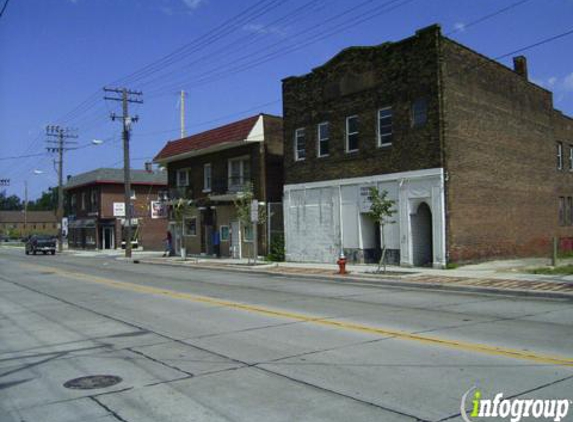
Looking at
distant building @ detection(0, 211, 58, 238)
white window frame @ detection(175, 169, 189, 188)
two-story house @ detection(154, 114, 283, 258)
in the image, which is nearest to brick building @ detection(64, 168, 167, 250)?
white window frame @ detection(175, 169, 189, 188)

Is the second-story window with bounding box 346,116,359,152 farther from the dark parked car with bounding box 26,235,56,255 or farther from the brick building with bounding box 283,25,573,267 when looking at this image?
the dark parked car with bounding box 26,235,56,255

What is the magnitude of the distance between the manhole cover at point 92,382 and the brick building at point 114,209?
5041cm

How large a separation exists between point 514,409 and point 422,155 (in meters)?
18.6

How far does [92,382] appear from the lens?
23.1ft

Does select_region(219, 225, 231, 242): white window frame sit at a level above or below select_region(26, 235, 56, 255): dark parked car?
above

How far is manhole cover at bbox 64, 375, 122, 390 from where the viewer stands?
6877 mm

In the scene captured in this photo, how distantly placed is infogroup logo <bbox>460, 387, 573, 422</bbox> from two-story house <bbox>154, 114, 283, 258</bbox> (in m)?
25.9

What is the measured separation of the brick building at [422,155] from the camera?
23062 mm

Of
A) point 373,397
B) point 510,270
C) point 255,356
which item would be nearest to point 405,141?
point 510,270

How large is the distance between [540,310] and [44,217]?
146m

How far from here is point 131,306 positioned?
14250 mm

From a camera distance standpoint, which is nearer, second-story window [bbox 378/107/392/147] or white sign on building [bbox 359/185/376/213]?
second-story window [bbox 378/107/392/147]

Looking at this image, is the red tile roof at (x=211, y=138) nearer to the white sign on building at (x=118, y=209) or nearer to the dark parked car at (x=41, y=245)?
the white sign on building at (x=118, y=209)

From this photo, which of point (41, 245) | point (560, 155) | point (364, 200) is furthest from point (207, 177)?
point (41, 245)
